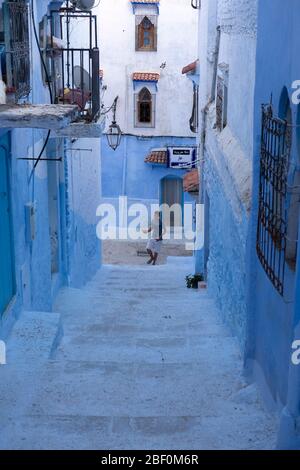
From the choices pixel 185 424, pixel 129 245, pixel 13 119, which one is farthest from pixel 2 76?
pixel 129 245

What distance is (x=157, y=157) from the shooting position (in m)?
24.0

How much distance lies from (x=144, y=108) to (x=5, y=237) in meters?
16.9

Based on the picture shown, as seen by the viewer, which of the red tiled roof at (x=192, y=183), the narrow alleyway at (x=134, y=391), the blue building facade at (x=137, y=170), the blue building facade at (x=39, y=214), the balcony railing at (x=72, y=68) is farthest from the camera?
the blue building facade at (x=137, y=170)

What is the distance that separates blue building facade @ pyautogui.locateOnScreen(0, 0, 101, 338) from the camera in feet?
27.1

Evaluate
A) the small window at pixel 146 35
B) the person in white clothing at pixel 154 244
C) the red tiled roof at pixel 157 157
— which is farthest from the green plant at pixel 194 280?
the small window at pixel 146 35

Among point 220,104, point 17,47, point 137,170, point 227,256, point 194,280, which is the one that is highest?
point 17,47

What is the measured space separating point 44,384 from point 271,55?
3.71 m

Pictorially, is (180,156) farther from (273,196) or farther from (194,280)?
(273,196)

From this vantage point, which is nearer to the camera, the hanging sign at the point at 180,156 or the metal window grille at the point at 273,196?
the metal window grille at the point at 273,196

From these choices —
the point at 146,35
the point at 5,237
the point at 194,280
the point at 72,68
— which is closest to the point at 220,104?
the point at 72,68

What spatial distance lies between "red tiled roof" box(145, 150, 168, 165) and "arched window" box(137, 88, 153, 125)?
1129mm

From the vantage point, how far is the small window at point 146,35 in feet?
77.9

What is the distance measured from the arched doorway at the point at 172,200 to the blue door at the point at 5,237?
643 inches

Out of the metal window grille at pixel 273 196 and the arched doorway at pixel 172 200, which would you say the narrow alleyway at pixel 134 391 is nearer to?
the metal window grille at pixel 273 196
